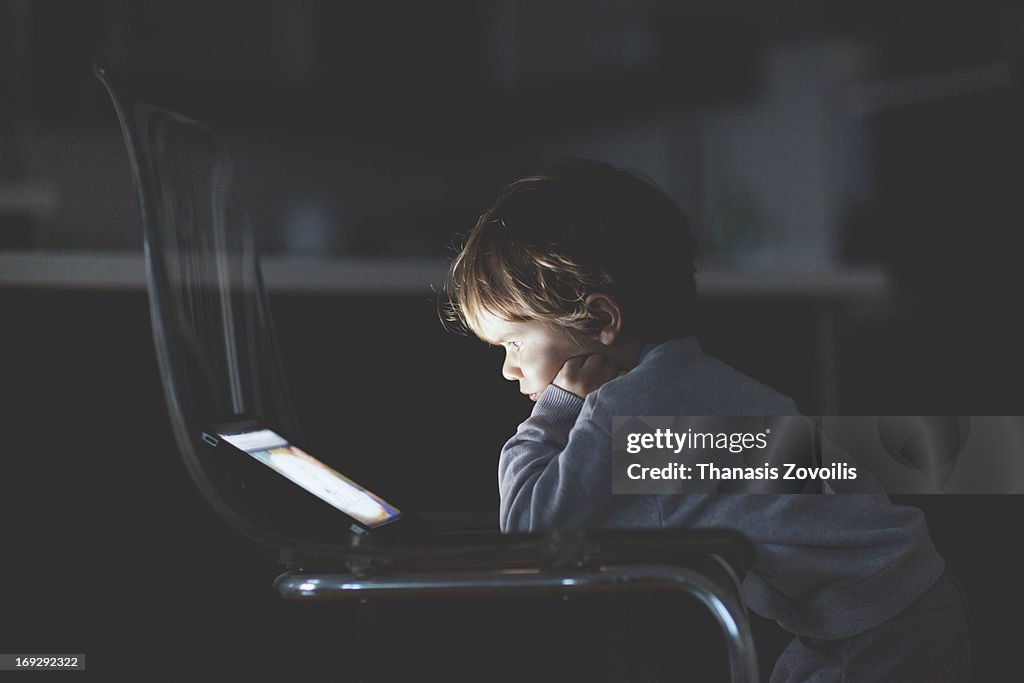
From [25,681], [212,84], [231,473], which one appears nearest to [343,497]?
[231,473]

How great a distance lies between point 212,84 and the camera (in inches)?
108

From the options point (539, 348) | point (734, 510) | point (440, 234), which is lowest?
point (734, 510)

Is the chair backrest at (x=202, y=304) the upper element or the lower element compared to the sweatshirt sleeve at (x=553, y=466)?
upper

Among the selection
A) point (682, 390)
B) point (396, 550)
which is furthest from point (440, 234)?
point (396, 550)

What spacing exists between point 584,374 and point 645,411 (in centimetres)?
9

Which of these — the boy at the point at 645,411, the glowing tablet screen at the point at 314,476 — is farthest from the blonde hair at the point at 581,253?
the glowing tablet screen at the point at 314,476

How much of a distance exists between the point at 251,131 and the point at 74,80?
51 cm

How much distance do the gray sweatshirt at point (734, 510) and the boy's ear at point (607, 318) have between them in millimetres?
31

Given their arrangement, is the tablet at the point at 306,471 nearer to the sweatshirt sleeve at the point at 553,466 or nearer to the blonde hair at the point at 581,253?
the sweatshirt sleeve at the point at 553,466

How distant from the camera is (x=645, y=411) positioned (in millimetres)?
702

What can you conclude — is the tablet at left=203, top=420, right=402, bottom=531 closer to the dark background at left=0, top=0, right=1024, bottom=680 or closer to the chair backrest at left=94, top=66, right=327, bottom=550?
the chair backrest at left=94, top=66, right=327, bottom=550

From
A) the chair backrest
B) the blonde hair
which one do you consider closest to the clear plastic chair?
the chair backrest

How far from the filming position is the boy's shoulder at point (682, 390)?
0.70 meters

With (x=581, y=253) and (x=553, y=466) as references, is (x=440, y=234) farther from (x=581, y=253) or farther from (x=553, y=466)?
(x=553, y=466)
